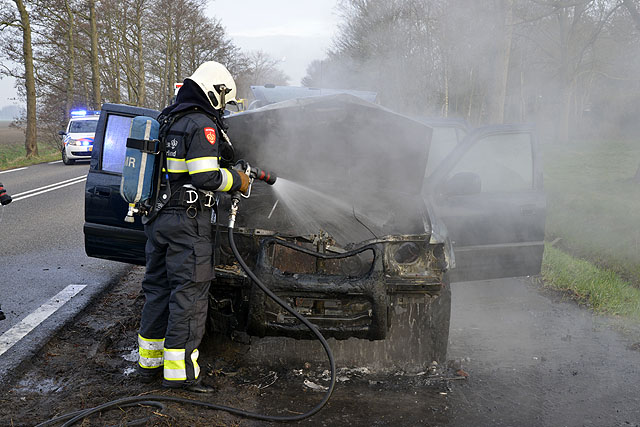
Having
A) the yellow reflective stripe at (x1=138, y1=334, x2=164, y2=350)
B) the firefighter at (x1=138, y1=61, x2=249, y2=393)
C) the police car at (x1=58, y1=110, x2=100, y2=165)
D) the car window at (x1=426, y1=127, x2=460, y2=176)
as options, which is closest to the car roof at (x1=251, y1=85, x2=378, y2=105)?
the car window at (x1=426, y1=127, x2=460, y2=176)

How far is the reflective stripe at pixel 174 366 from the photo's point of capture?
3461 mm

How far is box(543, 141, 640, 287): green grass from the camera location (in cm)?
772

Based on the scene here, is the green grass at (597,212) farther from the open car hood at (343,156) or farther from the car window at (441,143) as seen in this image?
the open car hood at (343,156)

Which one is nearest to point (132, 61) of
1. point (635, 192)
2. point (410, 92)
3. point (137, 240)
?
point (410, 92)

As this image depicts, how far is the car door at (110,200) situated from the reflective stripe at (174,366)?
1.54 meters

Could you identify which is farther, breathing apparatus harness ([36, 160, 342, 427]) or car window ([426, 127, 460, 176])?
car window ([426, 127, 460, 176])

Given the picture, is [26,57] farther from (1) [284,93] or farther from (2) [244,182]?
(2) [244,182]

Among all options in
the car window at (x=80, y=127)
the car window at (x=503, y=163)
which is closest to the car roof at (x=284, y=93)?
the car window at (x=503, y=163)

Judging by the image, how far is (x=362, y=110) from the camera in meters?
4.31

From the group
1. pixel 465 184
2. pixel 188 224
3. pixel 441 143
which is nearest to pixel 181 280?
pixel 188 224

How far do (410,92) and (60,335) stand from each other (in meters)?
17.8

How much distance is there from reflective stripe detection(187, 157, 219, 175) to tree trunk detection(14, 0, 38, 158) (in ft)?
75.3

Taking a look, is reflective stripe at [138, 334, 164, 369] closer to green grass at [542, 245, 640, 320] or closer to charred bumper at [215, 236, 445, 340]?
charred bumper at [215, 236, 445, 340]

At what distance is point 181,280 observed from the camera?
3.46 meters
